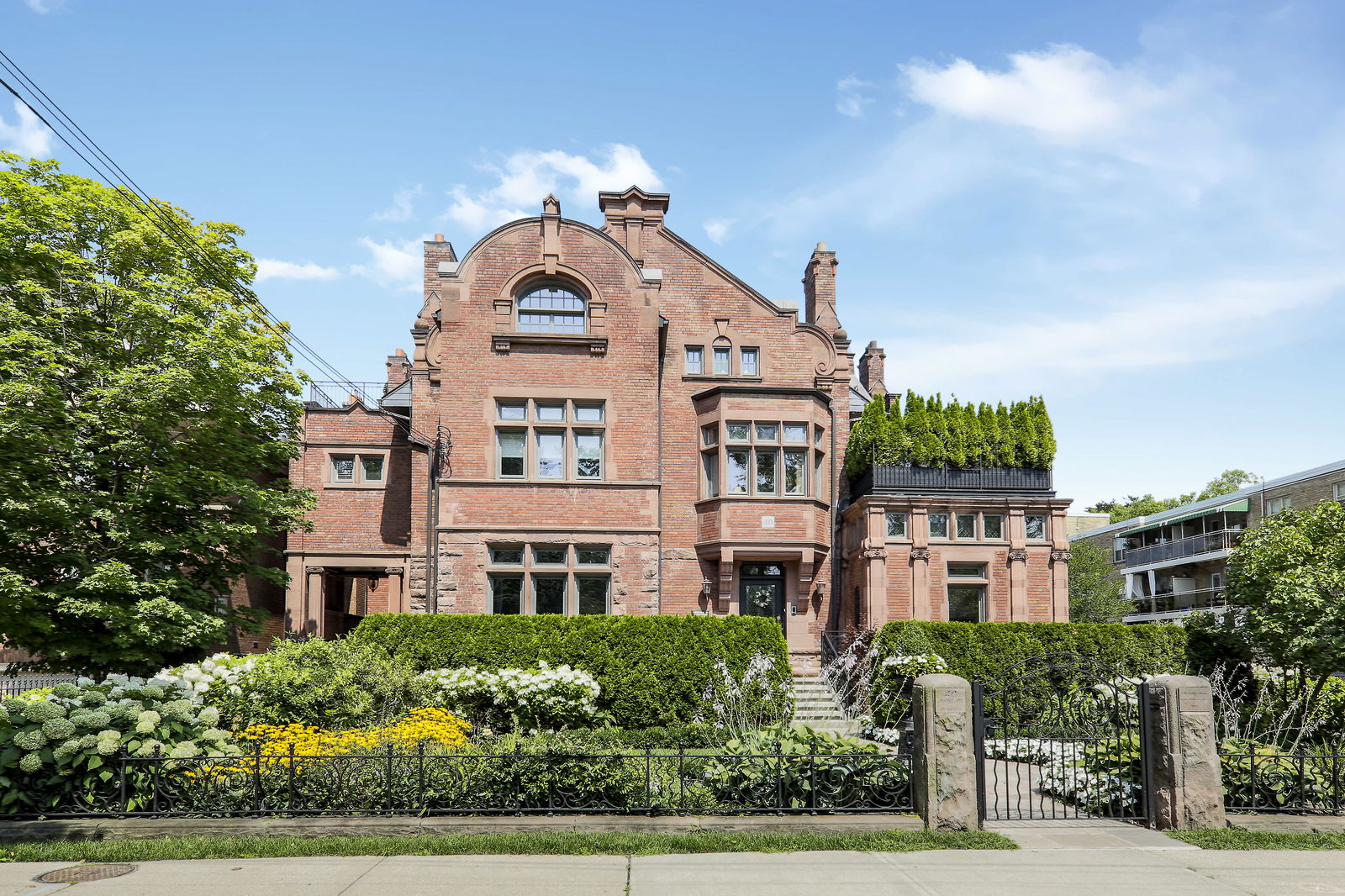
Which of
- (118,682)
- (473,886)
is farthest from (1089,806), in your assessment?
(118,682)

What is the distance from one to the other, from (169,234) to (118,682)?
34.9 ft

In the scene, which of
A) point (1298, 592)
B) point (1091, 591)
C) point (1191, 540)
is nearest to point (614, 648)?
point (1298, 592)

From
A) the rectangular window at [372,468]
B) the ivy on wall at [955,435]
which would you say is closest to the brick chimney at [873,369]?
the ivy on wall at [955,435]

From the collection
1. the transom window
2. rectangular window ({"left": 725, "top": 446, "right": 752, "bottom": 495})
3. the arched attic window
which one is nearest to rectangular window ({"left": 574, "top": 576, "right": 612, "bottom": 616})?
the transom window

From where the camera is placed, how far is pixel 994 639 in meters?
20.3

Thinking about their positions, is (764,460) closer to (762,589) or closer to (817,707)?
(762,589)

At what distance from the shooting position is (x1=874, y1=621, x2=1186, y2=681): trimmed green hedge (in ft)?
66.0

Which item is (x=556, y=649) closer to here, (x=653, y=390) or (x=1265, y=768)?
(x=653, y=390)

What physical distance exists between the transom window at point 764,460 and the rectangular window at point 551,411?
402cm

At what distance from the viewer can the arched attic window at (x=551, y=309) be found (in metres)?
22.6

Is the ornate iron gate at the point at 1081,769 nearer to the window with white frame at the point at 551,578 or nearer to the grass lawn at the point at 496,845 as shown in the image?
the grass lawn at the point at 496,845

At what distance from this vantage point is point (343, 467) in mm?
23938

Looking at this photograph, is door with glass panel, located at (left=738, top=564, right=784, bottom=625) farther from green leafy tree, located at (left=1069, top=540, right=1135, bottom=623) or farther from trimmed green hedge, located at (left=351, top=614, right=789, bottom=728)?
green leafy tree, located at (left=1069, top=540, right=1135, bottom=623)

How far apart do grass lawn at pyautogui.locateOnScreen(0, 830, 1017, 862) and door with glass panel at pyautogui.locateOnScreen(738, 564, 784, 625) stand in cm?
1360
